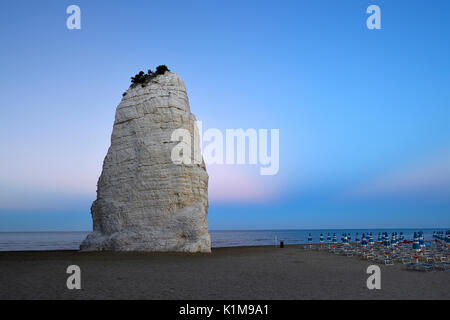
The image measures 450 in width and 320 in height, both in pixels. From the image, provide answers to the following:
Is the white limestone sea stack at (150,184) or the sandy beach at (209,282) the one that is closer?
the sandy beach at (209,282)

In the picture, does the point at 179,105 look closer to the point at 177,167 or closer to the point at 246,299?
the point at 177,167

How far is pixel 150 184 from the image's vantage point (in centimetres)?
2434

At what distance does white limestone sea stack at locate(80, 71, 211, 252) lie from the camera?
23219mm

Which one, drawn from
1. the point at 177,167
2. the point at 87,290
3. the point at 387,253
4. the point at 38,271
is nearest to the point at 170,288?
the point at 87,290

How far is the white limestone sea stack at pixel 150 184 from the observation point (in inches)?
914

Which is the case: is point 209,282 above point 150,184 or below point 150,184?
below

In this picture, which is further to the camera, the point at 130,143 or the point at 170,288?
the point at 130,143

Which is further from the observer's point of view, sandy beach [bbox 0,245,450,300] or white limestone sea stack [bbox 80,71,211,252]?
white limestone sea stack [bbox 80,71,211,252]

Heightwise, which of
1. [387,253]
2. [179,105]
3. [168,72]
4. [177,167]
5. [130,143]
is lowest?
[387,253]

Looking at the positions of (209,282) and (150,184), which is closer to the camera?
(209,282)

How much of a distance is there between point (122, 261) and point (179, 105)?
487 inches

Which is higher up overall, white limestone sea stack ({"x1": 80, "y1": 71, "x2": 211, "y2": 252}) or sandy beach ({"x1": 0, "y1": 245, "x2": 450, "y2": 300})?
white limestone sea stack ({"x1": 80, "y1": 71, "x2": 211, "y2": 252})

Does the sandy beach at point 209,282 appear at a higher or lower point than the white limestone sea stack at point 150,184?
lower
